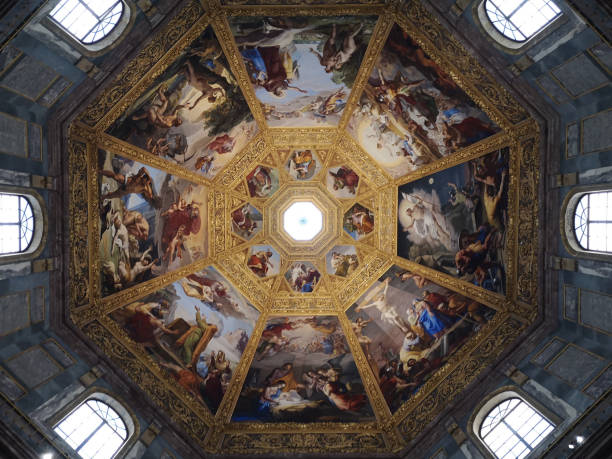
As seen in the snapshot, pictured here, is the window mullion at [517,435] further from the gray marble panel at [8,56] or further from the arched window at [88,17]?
the gray marble panel at [8,56]

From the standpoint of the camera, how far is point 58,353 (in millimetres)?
12172

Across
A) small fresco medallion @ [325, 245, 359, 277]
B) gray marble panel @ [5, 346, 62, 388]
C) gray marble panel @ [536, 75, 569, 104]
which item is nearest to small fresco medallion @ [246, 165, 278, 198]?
small fresco medallion @ [325, 245, 359, 277]

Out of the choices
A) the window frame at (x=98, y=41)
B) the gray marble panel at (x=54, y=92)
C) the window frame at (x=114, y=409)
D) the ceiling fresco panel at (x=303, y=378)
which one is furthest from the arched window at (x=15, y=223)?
the ceiling fresco panel at (x=303, y=378)

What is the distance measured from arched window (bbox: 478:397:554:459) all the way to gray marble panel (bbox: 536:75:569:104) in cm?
705

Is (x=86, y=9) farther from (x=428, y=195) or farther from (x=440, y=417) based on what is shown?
(x=440, y=417)

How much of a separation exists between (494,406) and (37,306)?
1139 cm

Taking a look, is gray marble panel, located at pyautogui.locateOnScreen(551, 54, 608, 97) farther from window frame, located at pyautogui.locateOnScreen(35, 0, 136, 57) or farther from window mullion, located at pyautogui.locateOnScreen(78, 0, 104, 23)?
window mullion, located at pyautogui.locateOnScreen(78, 0, 104, 23)

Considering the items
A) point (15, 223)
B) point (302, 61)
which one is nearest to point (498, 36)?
point (302, 61)

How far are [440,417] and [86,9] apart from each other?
1309cm

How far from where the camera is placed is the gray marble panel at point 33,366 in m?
10.9

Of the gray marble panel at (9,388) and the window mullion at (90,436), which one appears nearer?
the gray marble panel at (9,388)

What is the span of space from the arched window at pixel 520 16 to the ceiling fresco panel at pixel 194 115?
675 centimetres

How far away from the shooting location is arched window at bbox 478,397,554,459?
10.9 metres

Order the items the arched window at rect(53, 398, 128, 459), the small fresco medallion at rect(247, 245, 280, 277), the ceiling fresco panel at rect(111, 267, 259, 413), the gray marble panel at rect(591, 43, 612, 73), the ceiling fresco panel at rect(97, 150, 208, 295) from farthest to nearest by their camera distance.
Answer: the small fresco medallion at rect(247, 245, 280, 277), the ceiling fresco panel at rect(111, 267, 259, 413), the ceiling fresco panel at rect(97, 150, 208, 295), the arched window at rect(53, 398, 128, 459), the gray marble panel at rect(591, 43, 612, 73)
